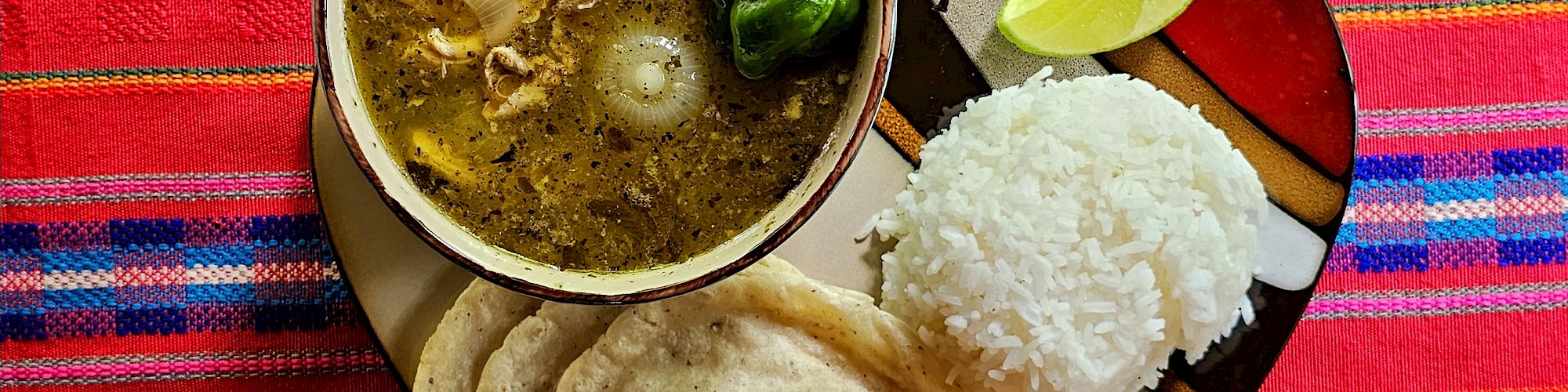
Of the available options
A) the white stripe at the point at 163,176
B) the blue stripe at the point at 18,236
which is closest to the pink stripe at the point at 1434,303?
the white stripe at the point at 163,176

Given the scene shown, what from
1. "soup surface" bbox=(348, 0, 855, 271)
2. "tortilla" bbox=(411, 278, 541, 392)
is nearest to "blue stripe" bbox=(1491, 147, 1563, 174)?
"soup surface" bbox=(348, 0, 855, 271)

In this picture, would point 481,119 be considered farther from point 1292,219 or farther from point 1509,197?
point 1509,197

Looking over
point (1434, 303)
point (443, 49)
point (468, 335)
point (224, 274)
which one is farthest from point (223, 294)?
point (1434, 303)

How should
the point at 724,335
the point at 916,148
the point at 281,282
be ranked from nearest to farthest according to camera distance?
the point at 724,335 → the point at 916,148 → the point at 281,282

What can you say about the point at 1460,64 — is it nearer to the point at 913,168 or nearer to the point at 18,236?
the point at 913,168

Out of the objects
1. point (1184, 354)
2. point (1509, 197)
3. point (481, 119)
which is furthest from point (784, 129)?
point (1509, 197)

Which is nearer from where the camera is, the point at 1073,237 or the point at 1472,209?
the point at 1073,237
